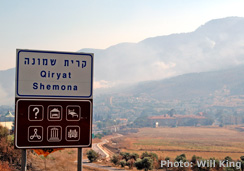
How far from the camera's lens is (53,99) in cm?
1127

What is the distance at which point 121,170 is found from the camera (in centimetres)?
5422

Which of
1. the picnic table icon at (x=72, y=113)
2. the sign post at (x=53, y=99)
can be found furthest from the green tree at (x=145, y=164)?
the picnic table icon at (x=72, y=113)

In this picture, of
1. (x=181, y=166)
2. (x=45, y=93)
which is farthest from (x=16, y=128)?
(x=181, y=166)

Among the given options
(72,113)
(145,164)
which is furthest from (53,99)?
(145,164)

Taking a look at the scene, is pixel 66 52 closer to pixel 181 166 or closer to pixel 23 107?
pixel 23 107

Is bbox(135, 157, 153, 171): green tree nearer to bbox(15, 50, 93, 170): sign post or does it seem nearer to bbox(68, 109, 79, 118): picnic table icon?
bbox(15, 50, 93, 170): sign post

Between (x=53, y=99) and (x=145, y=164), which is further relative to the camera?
(x=145, y=164)

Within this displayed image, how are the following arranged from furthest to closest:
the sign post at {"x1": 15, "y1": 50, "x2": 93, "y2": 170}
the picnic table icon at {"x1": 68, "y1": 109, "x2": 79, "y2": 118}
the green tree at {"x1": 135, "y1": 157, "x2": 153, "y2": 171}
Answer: the green tree at {"x1": 135, "y1": 157, "x2": 153, "y2": 171}
the picnic table icon at {"x1": 68, "y1": 109, "x2": 79, "y2": 118}
the sign post at {"x1": 15, "y1": 50, "x2": 93, "y2": 170}

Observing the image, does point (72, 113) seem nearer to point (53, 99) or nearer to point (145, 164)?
point (53, 99)

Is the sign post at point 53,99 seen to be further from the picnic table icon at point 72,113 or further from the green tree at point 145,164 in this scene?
the green tree at point 145,164

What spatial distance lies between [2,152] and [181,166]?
93.5 ft

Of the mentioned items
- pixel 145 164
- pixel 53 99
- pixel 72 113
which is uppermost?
pixel 53 99

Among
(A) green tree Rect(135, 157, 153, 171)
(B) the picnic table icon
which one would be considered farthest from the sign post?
(A) green tree Rect(135, 157, 153, 171)

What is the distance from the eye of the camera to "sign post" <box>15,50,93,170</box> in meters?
10.9
